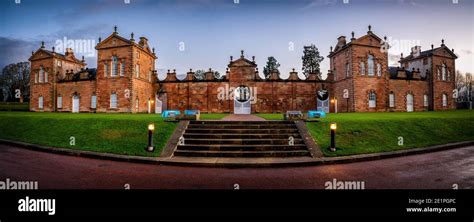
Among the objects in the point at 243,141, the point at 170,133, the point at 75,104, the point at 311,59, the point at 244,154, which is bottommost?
the point at 244,154

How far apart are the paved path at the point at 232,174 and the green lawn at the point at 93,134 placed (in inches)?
66.5

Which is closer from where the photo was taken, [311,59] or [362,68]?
[362,68]

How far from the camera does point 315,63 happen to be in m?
49.4

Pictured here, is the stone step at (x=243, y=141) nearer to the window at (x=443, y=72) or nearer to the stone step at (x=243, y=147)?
the stone step at (x=243, y=147)

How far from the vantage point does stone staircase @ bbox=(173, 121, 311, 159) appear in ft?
29.6

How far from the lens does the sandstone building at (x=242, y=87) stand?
2938cm

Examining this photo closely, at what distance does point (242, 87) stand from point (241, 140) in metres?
21.4

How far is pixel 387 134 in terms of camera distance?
1173 centimetres

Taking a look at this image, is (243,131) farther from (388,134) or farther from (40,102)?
(40,102)

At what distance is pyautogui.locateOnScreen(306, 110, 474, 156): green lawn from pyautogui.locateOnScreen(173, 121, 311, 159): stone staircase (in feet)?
4.44

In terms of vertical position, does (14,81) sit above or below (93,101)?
above

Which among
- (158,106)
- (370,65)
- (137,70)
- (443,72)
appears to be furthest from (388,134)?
(443,72)

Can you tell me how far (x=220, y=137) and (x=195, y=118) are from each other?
10.1 ft
